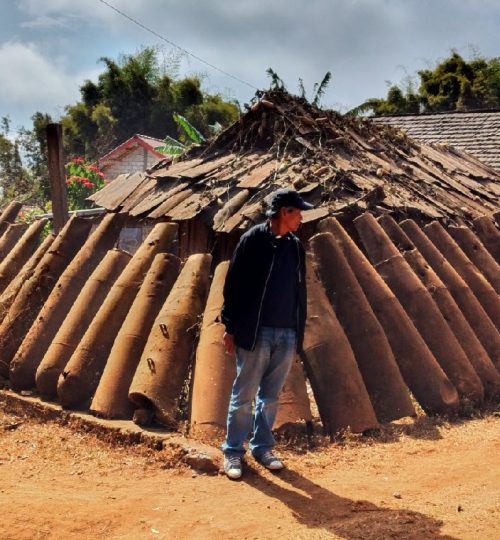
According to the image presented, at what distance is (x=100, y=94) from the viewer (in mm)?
34844

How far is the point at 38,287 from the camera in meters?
6.71

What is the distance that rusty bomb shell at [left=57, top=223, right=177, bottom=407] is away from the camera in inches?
214

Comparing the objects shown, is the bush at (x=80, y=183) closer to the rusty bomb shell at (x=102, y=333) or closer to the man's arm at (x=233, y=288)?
the rusty bomb shell at (x=102, y=333)

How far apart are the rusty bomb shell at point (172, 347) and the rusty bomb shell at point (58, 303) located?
1.39 metres

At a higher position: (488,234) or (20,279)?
(488,234)

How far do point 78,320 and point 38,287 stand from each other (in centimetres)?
101

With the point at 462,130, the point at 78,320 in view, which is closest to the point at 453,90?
the point at 462,130

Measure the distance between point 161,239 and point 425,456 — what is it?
335 cm

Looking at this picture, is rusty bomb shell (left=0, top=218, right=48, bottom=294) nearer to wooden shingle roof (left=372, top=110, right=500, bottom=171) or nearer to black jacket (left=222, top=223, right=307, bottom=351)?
black jacket (left=222, top=223, right=307, bottom=351)

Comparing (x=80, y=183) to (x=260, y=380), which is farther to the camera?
(x=80, y=183)

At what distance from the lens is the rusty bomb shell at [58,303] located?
597 cm

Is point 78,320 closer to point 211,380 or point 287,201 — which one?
point 211,380

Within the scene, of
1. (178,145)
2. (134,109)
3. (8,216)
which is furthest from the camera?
(134,109)

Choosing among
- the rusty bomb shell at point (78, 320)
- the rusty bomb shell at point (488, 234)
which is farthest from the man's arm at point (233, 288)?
the rusty bomb shell at point (488, 234)
